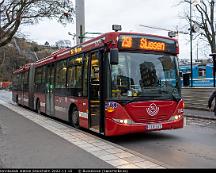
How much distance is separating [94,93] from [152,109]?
189cm

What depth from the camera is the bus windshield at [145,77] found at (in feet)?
33.0

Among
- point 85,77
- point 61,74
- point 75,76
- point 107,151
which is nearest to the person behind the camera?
point 107,151

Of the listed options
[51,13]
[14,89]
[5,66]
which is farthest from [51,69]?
[5,66]

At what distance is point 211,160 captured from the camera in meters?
7.97

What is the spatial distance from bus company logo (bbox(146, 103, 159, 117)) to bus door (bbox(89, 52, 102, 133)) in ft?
4.49

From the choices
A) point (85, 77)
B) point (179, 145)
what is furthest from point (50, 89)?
point (179, 145)

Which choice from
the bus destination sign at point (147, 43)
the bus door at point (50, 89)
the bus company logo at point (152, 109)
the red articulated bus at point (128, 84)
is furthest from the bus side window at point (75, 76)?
the bus company logo at point (152, 109)

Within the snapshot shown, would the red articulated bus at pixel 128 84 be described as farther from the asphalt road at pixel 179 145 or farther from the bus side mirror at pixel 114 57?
the asphalt road at pixel 179 145

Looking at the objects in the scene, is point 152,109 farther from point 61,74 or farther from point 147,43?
point 61,74

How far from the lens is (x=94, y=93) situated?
1120 cm

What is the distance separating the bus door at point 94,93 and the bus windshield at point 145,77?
0.79m

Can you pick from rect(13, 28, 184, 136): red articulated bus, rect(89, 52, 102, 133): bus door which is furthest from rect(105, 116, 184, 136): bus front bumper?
rect(89, 52, 102, 133): bus door

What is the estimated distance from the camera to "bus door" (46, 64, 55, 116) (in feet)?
52.7

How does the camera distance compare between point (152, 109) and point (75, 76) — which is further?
point (75, 76)
